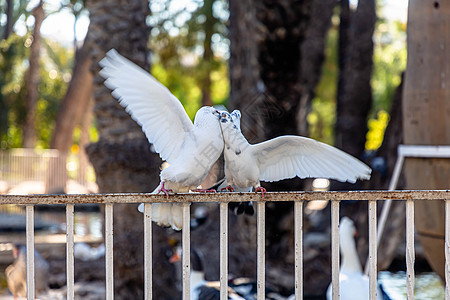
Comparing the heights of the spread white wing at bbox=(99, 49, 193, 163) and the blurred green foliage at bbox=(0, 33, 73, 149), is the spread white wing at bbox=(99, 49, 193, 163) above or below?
below

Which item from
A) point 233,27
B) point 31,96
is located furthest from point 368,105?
point 31,96

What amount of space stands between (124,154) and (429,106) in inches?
121

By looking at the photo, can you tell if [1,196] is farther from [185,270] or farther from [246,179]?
[246,179]

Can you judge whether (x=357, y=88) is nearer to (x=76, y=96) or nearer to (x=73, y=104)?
(x=76, y=96)

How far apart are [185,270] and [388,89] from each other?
62.0 ft

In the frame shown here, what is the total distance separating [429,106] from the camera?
5.34 meters

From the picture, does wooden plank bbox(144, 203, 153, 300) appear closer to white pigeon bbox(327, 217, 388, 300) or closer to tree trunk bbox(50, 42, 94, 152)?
white pigeon bbox(327, 217, 388, 300)

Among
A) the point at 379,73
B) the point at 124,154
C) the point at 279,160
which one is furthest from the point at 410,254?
the point at 379,73

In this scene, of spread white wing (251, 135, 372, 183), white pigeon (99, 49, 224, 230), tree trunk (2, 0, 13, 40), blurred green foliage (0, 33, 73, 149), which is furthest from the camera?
blurred green foliage (0, 33, 73, 149)

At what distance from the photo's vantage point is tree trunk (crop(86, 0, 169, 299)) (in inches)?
257

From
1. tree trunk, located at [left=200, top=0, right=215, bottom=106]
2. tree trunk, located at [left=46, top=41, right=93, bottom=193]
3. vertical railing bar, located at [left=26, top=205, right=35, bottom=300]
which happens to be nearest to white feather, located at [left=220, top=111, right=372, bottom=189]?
vertical railing bar, located at [left=26, top=205, right=35, bottom=300]

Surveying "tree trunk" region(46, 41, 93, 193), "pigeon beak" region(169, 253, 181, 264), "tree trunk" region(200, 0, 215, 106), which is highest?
"tree trunk" region(200, 0, 215, 106)

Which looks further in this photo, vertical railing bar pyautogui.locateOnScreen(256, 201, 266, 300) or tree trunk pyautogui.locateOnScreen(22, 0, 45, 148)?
tree trunk pyautogui.locateOnScreen(22, 0, 45, 148)

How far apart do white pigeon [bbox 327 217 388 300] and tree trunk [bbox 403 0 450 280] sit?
628mm
